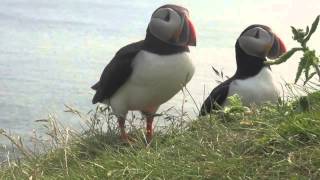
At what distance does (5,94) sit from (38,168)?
226 inches

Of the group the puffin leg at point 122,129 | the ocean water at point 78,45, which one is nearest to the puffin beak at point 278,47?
the ocean water at point 78,45

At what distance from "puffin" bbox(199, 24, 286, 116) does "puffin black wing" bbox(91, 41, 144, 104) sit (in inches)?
25.0

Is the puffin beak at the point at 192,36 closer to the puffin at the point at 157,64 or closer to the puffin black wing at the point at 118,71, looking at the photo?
the puffin at the point at 157,64

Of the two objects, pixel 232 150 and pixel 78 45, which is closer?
pixel 232 150

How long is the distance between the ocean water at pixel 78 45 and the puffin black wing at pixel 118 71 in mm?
506

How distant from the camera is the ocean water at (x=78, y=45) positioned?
8711 mm

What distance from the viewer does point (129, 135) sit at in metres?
5.11

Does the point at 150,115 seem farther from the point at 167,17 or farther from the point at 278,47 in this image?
the point at 278,47

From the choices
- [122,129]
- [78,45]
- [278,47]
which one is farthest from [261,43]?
[78,45]

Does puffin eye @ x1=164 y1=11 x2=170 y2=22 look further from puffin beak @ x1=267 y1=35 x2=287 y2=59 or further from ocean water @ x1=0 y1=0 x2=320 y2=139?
puffin beak @ x1=267 y1=35 x2=287 y2=59

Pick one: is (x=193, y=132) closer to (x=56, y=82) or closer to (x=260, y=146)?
(x=260, y=146)

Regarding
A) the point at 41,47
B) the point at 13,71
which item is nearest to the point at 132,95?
the point at 13,71

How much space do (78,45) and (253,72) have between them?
9.12 m

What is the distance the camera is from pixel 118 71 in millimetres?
5180
